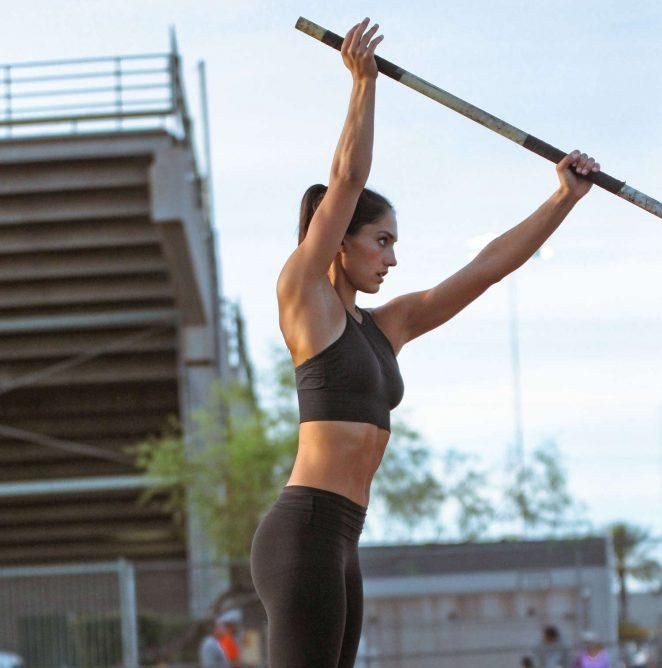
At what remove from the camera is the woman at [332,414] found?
3965 mm

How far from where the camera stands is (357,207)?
4.22 meters

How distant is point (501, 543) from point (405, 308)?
13942 mm

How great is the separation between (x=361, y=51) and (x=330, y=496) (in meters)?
1.09

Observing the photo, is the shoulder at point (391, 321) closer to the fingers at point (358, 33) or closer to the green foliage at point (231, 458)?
the fingers at point (358, 33)

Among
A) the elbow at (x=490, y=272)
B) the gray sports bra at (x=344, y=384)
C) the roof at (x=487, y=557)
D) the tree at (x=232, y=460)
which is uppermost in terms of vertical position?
the tree at (x=232, y=460)

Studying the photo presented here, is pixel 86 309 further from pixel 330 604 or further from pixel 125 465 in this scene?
pixel 330 604

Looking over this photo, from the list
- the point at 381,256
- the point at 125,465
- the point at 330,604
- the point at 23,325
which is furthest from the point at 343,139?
the point at 125,465

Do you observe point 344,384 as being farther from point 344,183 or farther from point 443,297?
point 443,297

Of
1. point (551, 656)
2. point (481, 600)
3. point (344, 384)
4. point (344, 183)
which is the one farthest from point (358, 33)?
point (481, 600)

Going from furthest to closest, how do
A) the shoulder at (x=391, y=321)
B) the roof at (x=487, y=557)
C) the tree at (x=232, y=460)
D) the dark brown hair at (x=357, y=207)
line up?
the tree at (x=232, y=460) < the roof at (x=487, y=557) < the shoulder at (x=391, y=321) < the dark brown hair at (x=357, y=207)

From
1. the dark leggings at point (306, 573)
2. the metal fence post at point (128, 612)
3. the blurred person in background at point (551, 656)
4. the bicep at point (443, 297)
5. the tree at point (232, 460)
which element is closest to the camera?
→ the dark leggings at point (306, 573)

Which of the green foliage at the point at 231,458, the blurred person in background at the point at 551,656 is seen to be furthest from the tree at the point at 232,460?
the blurred person in background at the point at 551,656

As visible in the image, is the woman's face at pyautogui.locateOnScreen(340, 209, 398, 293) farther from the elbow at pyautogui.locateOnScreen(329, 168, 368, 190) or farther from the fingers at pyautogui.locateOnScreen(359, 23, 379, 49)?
the fingers at pyautogui.locateOnScreen(359, 23, 379, 49)

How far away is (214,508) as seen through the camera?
2302 cm
